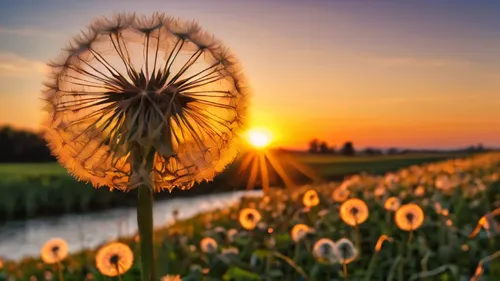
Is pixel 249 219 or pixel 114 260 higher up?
pixel 249 219

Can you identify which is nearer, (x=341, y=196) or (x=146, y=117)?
(x=146, y=117)

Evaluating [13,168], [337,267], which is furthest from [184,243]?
[13,168]

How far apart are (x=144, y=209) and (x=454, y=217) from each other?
4949mm

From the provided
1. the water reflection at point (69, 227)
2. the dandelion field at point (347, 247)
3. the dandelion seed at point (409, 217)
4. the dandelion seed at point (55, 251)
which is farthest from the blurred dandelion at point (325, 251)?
the water reflection at point (69, 227)

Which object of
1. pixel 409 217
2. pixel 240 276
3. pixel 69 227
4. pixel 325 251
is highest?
pixel 69 227

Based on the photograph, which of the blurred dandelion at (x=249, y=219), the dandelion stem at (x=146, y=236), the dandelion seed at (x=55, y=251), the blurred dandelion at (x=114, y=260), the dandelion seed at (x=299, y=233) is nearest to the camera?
the dandelion stem at (x=146, y=236)

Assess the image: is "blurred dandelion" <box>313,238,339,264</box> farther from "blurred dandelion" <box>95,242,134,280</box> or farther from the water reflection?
the water reflection

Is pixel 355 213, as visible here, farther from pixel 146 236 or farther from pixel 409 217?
pixel 146 236

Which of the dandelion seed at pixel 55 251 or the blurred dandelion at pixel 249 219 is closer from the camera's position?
the dandelion seed at pixel 55 251

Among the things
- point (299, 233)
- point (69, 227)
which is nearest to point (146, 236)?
point (299, 233)

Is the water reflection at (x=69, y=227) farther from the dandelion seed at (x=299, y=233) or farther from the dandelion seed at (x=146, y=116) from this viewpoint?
the dandelion seed at (x=146, y=116)

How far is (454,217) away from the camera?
5.61m

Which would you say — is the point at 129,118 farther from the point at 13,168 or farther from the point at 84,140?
the point at 13,168

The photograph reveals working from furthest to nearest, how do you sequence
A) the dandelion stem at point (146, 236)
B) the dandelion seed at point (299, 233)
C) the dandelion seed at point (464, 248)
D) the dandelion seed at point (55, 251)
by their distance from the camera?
the dandelion seed at point (464, 248) < the dandelion seed at point (299, 233) < the dandelion seed at point (55, 251) < the dandelion stem at point (146, 236)
